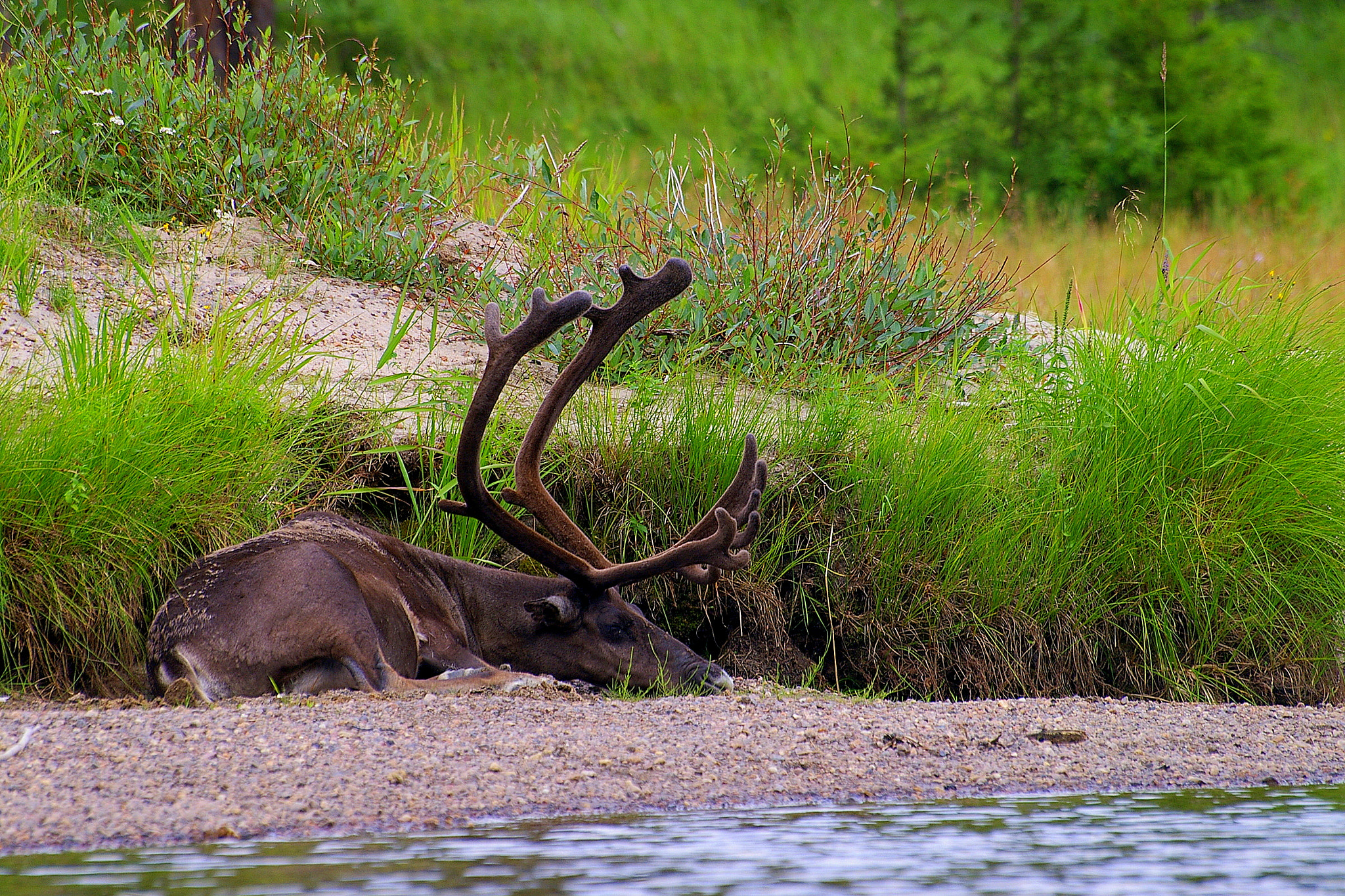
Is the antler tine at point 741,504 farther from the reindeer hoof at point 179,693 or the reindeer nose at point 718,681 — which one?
the reindeer hoof at point 179,693

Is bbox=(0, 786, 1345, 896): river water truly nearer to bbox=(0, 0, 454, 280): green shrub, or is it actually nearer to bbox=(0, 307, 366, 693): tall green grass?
bbox=(0, 307, 366, 693): tall green grass

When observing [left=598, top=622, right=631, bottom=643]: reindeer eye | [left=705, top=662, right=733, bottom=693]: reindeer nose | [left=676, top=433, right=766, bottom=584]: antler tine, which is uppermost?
[left=676, top=433, right=766, bottom=584]: antler tine

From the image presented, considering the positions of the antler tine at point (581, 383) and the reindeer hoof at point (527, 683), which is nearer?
the reindeer hoof at point (527, 683)

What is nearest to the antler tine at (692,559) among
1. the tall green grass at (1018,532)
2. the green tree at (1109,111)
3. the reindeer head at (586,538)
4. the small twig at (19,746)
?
the reindeer head at (586,538)

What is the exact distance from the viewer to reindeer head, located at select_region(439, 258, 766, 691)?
5.57 m

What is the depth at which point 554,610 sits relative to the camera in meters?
5.84

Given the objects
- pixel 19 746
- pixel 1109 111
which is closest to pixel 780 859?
pixel 19 746

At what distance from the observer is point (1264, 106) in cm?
1809

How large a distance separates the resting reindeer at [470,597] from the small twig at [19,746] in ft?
2.51

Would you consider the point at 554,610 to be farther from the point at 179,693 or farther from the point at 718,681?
the point at 179,693

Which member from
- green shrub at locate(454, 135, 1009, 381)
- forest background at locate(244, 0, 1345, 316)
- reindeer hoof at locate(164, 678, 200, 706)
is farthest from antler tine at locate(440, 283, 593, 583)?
forest background at locate(244, 0, 1345, 316)

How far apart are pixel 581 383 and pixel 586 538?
0.67m

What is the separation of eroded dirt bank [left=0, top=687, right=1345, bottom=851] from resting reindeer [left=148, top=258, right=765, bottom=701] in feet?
0.87

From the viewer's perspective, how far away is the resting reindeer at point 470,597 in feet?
16.7
